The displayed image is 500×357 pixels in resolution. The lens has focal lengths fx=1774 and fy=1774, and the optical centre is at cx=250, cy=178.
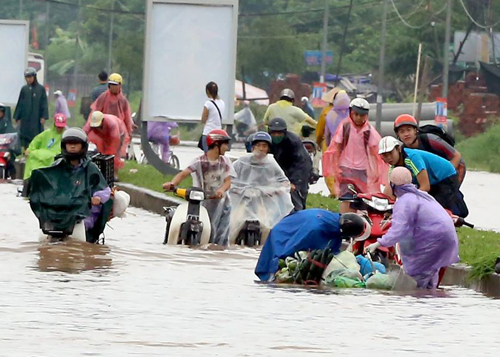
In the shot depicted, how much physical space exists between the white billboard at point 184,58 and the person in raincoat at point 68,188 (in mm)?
10620

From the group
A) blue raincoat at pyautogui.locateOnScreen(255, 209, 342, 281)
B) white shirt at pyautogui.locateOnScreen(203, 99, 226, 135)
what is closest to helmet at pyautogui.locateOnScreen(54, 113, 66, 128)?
white shirt at pyautogui.locateOnScreen(203, 99, 226, 135)

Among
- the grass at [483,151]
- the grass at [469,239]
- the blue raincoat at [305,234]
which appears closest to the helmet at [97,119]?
the grass at [469,239]

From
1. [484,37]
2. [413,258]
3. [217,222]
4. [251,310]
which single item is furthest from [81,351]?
[484,37]

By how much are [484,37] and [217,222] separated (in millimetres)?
48965

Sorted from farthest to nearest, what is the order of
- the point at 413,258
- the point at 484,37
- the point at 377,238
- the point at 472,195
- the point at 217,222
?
1. the point at 484,37
2. the point at 472,195
3. the point at 217,222
4. the point at 377,238
5. the point at 413,258

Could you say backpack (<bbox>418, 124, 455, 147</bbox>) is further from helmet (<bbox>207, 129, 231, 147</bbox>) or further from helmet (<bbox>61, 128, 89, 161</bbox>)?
helmet (<bbox>61, 128, 89, 161</bbox>)

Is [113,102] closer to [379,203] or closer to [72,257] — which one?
[72,257]

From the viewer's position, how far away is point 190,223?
1741 cm

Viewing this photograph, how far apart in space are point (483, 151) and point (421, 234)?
32297 millimetres

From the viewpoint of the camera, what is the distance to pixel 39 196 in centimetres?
1603

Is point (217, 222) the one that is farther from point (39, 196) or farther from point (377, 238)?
point (377, 238)

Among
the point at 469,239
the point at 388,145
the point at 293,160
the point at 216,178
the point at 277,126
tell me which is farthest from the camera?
the point at 293,160

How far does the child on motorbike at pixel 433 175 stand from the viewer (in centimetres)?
1484

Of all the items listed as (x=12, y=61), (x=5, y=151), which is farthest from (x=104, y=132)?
(x=12, y=61)
